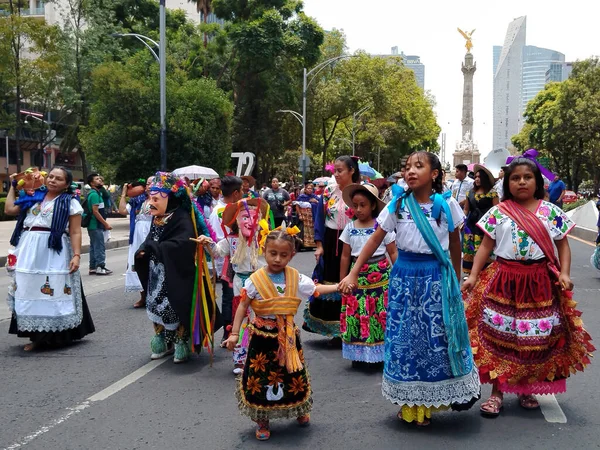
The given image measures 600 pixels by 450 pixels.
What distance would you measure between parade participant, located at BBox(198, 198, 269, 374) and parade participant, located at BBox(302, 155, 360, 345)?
39.5 inches

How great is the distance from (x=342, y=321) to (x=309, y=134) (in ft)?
156

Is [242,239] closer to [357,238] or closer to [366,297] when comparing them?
[357,238]

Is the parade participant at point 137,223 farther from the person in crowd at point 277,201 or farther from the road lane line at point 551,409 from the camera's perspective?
the person in crowd at point 277,201

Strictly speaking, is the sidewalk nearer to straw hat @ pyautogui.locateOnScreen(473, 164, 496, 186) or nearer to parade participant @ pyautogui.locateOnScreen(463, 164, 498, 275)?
parade participant @ pyautogui.locateOnScreen(463, 164, 498, 275)

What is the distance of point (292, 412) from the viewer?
4.86m

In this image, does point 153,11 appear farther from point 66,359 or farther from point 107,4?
point 66,359

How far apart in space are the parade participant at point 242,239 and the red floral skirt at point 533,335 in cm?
220

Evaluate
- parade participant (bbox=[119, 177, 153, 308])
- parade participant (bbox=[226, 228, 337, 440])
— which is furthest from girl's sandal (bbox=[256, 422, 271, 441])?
parade participant (bbox=[119, 177, 153, 308])

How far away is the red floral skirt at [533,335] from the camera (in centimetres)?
513

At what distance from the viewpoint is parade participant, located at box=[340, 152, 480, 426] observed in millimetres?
4820

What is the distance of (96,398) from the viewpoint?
5.87 metres

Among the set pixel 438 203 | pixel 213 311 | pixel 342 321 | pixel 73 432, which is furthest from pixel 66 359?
pixel 438 203

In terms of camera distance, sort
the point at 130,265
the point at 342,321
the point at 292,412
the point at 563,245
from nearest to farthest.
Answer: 1. the point at 292,412
2. the point at 563,245
3. the point at 342,321
4. the point at 130,265

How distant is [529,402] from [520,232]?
1272 mm
